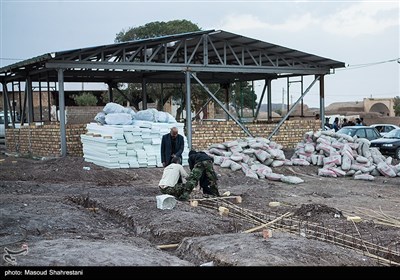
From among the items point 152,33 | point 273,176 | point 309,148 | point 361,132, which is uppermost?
point 152,33

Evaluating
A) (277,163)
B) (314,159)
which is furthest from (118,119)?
(314,159)

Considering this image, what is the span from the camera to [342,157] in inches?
789

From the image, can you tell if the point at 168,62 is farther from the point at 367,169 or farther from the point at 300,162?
the point at 367,169

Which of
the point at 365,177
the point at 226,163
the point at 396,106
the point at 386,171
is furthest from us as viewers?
the point at 396,106

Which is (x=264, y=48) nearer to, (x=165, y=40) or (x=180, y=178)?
(x=165, y=40)

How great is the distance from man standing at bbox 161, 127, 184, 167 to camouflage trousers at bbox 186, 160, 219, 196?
50.0 inches

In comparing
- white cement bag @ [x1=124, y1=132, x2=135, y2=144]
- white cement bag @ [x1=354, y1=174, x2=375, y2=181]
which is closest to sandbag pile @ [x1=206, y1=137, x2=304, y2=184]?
white cement bag @ [x1=354, y1=174, x2=375, y2=181]

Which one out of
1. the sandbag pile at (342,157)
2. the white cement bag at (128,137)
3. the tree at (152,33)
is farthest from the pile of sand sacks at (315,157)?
the tree at (152,33)

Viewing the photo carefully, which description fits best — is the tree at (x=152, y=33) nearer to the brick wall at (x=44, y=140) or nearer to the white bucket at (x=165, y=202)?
the brick wall at (x=44, y=140)

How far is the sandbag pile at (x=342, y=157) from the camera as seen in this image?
63.4 feet

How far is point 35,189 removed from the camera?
45.0 ft

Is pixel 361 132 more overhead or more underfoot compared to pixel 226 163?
more overhead

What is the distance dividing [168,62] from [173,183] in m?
10.3

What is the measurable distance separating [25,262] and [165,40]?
15440 millimetres
